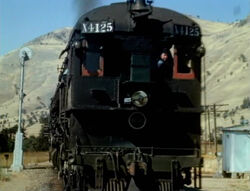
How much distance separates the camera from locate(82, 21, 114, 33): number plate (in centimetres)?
1036

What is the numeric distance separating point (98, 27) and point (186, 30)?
1.92 metres

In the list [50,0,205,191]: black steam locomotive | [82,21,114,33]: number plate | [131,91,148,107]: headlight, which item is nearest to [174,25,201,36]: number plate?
[50,0,205,191]: black steam locomotive

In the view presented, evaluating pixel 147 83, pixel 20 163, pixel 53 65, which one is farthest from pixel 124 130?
pixel 53 65

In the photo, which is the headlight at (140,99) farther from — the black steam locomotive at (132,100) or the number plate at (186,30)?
the number plate at (186,30)

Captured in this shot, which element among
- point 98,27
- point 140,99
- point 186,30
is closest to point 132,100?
point 140,99

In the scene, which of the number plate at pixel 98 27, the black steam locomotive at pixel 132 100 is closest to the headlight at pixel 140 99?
the black steam locomotive at pixel 132 100

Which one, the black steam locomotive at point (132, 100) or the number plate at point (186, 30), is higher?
the number plate at point (186, 30)

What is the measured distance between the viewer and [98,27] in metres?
10.4

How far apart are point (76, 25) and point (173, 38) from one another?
6.99 feet

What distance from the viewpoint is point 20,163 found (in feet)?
87.2

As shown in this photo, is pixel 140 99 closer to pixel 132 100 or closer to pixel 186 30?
pixel 132 100

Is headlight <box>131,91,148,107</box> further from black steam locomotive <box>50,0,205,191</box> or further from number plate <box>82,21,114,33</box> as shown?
number plate <box>82,21,114,33</box>

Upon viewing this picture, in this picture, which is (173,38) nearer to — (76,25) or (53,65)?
(76,25)

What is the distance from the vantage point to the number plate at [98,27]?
34.0 ft
